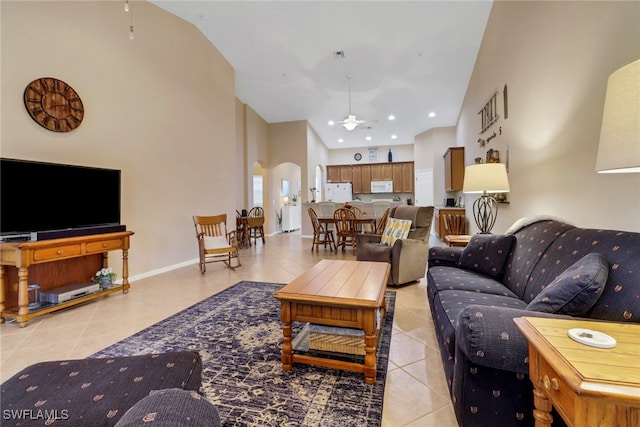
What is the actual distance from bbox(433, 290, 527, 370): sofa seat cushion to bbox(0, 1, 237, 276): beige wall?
362cm

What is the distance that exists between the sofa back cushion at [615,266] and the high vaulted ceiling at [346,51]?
4.06 metres

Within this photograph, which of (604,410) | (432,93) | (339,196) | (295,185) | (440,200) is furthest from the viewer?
(295,185)

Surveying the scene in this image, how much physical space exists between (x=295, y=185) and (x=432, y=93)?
20.8ft

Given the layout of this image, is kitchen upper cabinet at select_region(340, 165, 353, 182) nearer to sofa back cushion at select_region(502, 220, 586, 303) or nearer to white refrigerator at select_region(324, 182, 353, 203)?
white refrigerator at select_region(324, 182, 353, 203)

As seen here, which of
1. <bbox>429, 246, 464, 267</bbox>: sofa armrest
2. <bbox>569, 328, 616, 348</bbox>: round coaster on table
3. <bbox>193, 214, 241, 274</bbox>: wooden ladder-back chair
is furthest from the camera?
<bbox>193, 214, 241, 274</bbox>: wooden ladder-back chair

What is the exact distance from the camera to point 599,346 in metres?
0.74

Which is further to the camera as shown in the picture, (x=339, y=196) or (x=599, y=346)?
(x=339, y=196)

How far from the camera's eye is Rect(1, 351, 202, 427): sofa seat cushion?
822 mm

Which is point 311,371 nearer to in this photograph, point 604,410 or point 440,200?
point 604,410

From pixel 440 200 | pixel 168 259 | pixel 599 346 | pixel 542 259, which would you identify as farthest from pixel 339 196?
pixel 599 346

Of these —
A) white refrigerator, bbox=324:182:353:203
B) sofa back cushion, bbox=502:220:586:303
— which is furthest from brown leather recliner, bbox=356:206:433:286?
white refrigerator, bbox=324:182:353:203

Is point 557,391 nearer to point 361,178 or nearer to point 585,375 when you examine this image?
point 585,375

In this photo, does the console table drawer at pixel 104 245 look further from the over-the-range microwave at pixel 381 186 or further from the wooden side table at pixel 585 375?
the over-the-range microwave at pixel 381 186

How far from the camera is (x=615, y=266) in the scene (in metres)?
1.11
